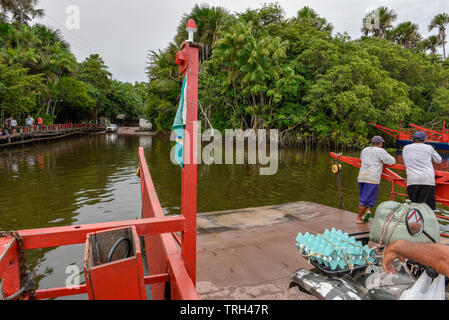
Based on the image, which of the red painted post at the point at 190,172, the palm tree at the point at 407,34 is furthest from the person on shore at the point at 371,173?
the palm tree at the point at 407,34

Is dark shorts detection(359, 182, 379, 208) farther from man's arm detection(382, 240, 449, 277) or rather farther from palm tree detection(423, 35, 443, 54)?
palm tree detection(423, 35, 443, 54)

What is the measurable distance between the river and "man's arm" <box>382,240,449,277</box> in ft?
15.4

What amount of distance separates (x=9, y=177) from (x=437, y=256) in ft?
45.3

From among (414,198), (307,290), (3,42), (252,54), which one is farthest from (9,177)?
(3,42)

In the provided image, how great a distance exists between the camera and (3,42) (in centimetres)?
2603

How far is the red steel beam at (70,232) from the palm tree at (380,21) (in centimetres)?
4936

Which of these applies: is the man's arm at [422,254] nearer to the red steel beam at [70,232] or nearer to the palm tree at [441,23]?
the red steel beam at [70,232]

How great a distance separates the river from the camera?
256 inches

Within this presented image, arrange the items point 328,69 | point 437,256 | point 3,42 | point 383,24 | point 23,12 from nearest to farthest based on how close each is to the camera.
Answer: point 437,256 → point 328,69 → point 3,42 → point 23,12 → point 383,24

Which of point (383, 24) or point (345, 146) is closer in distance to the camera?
point (345, 146)

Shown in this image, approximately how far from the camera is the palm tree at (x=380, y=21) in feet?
136

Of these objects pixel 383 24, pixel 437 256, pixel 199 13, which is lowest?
pixel 437 256

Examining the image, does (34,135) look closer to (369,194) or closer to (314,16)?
(369,194)
